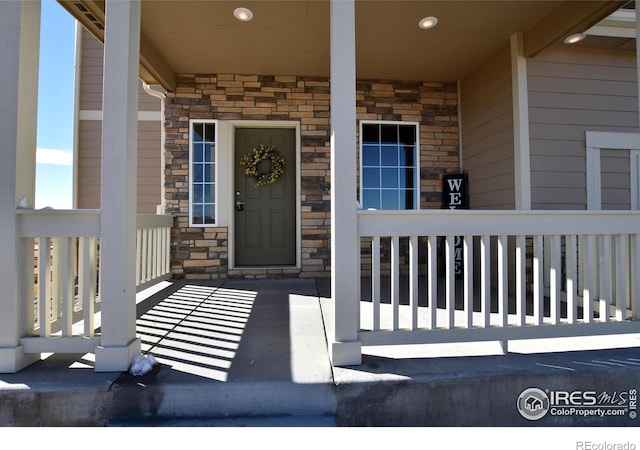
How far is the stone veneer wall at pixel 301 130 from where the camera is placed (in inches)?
166

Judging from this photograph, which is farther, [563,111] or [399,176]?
[399,176]

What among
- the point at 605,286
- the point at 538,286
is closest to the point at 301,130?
the point at 538,286

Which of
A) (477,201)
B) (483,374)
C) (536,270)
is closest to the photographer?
(483,374)

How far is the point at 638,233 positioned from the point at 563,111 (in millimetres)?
1764

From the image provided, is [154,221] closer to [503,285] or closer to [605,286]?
[503,285]

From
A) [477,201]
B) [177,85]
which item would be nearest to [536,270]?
[477,201]

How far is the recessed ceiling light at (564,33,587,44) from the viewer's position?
3.22 meters

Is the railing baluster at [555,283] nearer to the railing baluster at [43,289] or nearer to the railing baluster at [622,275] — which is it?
the railing baluster at [622,275]

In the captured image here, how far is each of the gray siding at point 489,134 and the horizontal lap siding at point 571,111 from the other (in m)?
0.23

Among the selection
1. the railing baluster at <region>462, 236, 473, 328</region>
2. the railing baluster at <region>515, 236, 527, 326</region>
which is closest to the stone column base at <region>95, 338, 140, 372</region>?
the railing baluster at <region>462, 236, 473, 328</region>

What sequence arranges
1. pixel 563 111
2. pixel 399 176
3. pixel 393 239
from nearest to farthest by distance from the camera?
1. pixel 393 239
2. pixel 563 111
3. pixel 399 176

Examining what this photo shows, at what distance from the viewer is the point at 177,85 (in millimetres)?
4238

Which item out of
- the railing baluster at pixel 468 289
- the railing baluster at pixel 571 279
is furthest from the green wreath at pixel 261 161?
the railing baluster at pixel 571 279
